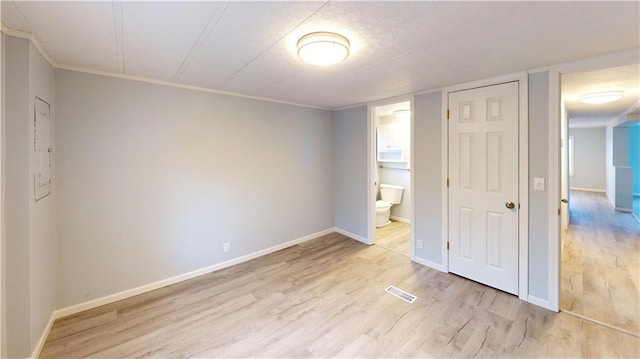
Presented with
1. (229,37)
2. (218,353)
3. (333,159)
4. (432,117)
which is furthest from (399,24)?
(333,159)

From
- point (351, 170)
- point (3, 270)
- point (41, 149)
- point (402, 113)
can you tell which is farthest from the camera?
point (402, 113)

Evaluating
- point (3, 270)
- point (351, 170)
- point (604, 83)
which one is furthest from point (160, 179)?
point (604, 83)

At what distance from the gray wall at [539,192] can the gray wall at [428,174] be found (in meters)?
0.89

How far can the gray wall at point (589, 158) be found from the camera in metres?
8.71

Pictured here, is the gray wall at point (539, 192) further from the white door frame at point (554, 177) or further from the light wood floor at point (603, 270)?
the light wood floor at point (603, 270)

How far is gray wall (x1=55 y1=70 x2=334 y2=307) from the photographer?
8.04 feet

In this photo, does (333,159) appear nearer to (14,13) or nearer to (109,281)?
(109,281)

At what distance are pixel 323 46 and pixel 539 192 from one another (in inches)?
95.4

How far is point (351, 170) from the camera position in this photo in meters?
Result: 4.44

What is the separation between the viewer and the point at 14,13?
1499mm

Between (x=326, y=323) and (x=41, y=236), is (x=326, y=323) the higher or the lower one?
the lower one

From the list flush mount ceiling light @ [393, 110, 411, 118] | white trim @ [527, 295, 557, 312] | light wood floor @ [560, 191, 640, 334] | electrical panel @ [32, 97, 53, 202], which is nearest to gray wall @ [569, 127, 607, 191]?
light wood floor @ [560, 191, 640, 334]

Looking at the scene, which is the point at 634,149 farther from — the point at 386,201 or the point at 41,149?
the point at 41,149

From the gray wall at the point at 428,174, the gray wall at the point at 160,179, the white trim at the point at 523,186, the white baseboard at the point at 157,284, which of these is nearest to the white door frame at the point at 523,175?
the white trim at the point at 523,186
